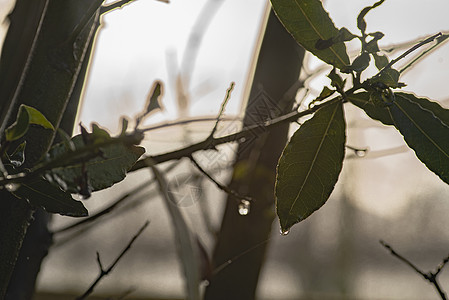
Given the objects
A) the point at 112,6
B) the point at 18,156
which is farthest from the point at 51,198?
the point at 112,6

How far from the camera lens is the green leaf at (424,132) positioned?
0.84ft

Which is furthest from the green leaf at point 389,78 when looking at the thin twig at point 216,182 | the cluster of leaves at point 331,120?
the thin twig at point 216,182

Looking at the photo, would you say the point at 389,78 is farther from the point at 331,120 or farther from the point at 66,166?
the point at 66,166

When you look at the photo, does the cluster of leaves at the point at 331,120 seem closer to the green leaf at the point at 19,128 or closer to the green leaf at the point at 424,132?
the green leaf at the point at 424,132

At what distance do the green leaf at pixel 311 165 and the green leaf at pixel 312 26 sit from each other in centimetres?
3

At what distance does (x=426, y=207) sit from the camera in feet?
8.27

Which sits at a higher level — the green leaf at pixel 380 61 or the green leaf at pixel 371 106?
the green leaf at pixel 380 61

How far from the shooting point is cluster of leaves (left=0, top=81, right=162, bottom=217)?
0.18 meters

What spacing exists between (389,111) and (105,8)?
0.62 feet

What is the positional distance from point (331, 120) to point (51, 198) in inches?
6.3

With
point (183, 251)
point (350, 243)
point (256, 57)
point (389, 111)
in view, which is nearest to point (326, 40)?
point (389, 111)

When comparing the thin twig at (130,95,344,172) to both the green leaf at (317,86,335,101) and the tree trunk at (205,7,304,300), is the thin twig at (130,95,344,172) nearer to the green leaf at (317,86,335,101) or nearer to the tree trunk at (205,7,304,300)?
the green leaf at (317,86,335,101)

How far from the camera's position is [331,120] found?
10.9 inches

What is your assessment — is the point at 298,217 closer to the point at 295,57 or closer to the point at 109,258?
the point at 295,57
